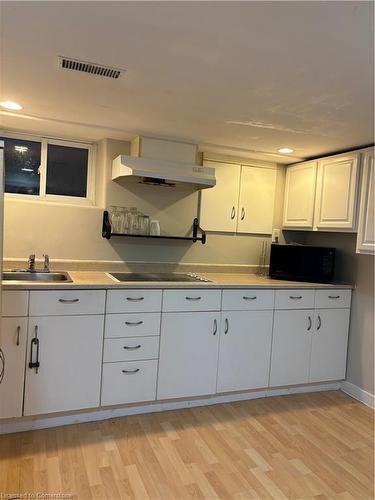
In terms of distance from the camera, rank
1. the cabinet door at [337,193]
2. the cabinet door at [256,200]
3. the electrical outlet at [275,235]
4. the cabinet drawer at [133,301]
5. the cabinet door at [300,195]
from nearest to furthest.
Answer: the cabinet drawer at [133,301]
the cabinet door at [337,193]
the cabinet door at [300,195]
the cabinet door at [256,200]
the electrical outlet at [275,235]

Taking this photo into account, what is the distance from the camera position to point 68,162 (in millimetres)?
3225

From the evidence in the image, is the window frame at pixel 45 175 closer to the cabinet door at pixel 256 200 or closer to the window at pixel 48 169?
the window at pixel 48 169

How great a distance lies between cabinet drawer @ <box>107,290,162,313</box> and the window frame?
1085 mm

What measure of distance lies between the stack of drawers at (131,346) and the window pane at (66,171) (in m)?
1.19

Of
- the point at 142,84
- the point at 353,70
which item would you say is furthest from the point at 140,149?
the point at 353,70

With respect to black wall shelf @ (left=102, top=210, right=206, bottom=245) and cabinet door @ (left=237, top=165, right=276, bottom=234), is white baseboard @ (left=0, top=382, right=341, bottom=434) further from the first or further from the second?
cabinet door @ (left=237, top=165, right=276, bottom=234)

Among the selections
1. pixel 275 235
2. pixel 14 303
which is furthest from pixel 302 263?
pixel 14 303

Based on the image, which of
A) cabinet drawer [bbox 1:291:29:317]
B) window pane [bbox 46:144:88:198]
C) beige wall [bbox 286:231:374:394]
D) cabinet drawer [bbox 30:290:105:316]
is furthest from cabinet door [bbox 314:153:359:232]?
cabinet drawer [bbox 1:291:29:317]

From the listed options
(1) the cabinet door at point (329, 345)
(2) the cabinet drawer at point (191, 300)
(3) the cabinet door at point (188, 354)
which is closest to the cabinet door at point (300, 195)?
(1) the cabinet door at point (329, 345)

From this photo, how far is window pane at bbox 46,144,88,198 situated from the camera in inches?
124

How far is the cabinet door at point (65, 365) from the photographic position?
2.37 meters

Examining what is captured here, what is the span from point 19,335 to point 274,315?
6.30 feet

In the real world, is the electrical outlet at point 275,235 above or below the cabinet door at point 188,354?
above

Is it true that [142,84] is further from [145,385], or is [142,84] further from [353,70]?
[145,385]
